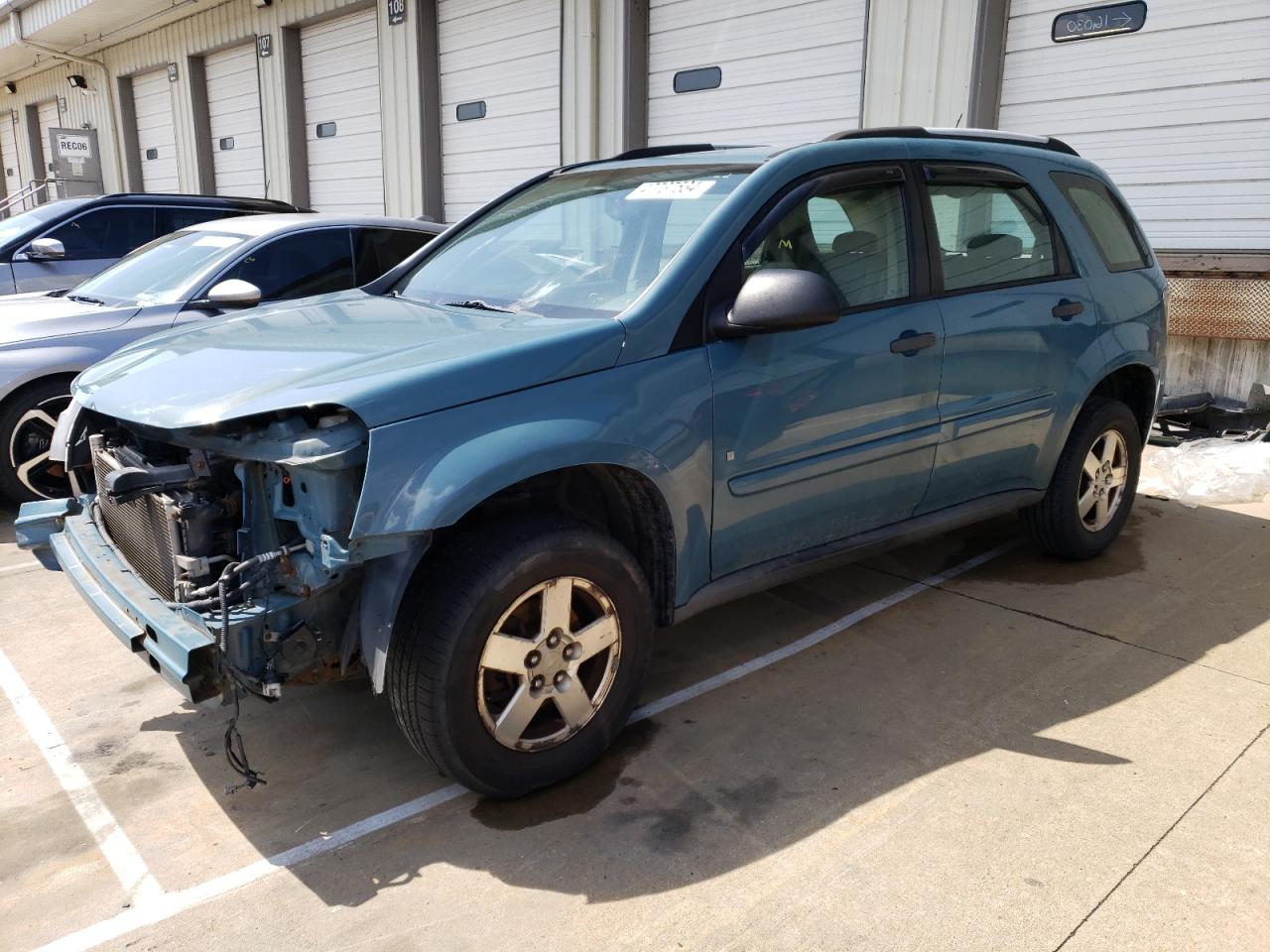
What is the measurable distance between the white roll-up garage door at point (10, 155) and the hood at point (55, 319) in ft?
79.7

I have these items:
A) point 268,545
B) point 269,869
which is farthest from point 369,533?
point 269,869

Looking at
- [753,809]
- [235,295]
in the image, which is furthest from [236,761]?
[235,295]

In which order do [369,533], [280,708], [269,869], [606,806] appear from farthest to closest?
[280,708], [606,806], [269,869], [369,533]

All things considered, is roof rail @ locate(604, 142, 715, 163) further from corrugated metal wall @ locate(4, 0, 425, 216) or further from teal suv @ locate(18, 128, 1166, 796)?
corrugated metal wall @ locate(4, 0, 425, 216)

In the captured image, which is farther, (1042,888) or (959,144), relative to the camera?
(959,144)

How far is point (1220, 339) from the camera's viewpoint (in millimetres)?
7332

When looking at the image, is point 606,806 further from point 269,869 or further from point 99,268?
point 99,268

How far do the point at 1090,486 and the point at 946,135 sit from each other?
73.2 inches

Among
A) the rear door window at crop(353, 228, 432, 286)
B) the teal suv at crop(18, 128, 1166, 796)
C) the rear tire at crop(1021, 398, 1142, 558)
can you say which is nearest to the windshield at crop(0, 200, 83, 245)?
the rear door window at crop(353, 228, 432, 286)

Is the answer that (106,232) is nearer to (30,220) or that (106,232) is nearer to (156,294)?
(30,220)

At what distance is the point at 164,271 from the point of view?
5977mm

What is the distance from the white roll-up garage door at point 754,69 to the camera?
862 centimetres

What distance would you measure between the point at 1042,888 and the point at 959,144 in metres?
2.83

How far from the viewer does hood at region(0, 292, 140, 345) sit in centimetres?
529
